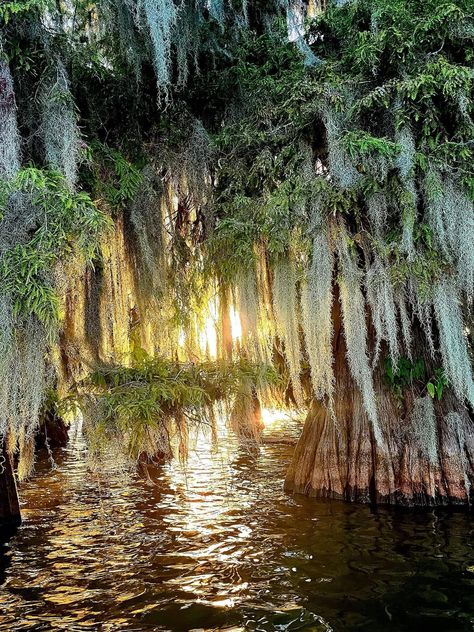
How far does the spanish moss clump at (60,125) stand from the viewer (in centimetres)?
516

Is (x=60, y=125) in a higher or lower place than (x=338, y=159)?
higher

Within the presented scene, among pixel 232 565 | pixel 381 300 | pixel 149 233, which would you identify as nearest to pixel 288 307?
pixel 381 300

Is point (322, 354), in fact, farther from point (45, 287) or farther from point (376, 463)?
point (45, 287)

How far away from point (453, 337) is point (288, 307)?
5.51 feet

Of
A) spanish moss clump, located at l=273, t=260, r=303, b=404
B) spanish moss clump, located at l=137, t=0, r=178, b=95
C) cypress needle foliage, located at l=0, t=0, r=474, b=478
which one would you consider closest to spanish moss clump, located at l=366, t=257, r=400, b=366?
cypress needle foliage, located at l=0, t=0, r=474, b=478

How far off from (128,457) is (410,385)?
3172 millimetres

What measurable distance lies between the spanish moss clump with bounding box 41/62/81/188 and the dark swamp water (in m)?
3.33

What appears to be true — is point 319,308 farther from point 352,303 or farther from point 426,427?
point 426,427

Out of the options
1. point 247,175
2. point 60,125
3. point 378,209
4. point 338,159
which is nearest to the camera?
point 60,125

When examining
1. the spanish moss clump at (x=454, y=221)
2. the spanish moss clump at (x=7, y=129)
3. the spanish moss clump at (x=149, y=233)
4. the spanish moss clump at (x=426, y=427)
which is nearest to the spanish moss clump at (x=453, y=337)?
the spanish moss clump at (x=454, y=221)

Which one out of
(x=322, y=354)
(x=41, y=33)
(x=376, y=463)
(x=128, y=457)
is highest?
(x=41, y=33)

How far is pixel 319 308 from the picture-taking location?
6.01m

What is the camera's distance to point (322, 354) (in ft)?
19.9

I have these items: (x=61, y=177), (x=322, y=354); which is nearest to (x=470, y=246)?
(x=322, y=354)
